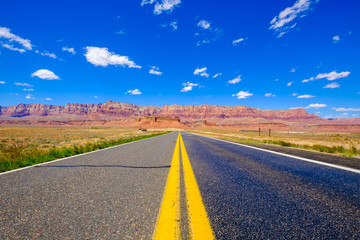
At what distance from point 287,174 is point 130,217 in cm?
282

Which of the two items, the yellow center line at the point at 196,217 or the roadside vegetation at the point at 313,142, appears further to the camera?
the roadside vegetation at the point at 313,142

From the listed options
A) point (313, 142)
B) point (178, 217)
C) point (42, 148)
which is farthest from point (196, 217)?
point (313, 142)

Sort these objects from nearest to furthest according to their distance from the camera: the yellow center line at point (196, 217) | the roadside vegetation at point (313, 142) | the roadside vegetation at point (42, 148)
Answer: the yellow center line at point (196, 217) → the roadside vegetation at point (42, 148) → the roadside vegetation at point (313, 142)

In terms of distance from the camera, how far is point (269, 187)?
2.18m

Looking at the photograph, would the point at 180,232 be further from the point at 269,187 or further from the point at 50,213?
the point at 269,187

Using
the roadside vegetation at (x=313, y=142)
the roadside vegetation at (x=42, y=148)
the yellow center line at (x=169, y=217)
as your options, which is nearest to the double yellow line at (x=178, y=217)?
the yellow center line at (x=169, y=217)

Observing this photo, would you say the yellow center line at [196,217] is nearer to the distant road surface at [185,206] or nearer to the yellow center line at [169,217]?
the distant road surface at [185,206]

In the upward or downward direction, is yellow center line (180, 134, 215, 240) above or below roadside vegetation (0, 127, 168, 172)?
above

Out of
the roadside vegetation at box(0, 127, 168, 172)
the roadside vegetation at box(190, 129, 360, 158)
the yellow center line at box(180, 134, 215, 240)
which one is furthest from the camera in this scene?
the roadside vegetation at box(190, 129, 360, 158)

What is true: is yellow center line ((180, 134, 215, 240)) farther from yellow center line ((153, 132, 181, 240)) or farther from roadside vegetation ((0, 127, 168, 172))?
roadside vegetation ((0, 127, 168, 172))

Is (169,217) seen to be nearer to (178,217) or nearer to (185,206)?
(178,217)

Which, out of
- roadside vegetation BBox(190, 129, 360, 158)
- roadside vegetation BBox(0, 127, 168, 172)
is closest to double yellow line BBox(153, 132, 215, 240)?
roadside vegetation BBox(0, 127, 168, 172)

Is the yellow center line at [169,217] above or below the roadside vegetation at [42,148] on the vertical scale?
above

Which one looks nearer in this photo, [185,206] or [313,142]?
[185,206]
